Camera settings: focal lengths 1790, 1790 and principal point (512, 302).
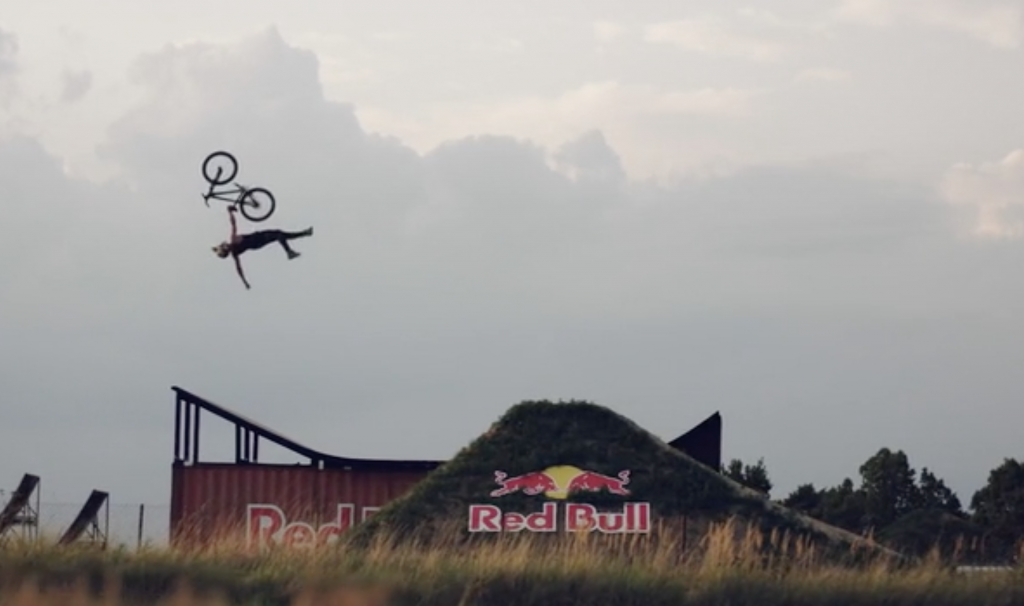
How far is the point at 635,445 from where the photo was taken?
985 inches

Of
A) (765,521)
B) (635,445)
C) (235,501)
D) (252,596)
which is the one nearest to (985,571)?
(765,521)

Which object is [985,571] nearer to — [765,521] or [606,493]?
[765,521]

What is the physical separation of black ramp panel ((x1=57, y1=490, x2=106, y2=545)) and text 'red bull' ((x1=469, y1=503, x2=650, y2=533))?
5.20 m

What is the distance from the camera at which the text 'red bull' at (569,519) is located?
24.3 m

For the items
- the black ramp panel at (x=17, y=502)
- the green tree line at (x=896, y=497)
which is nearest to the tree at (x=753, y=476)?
the green tree line at (x=896, y=497)

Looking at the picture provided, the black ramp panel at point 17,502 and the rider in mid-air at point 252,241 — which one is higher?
the rider in mid-air at point 252,241

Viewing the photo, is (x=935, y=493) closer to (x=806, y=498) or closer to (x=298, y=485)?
(x=806, y=498)

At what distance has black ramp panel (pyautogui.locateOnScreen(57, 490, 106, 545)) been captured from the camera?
62.5 ft

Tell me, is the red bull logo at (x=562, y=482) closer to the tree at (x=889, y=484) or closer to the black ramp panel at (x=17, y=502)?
the black ramp panel at (x=17, y=502)

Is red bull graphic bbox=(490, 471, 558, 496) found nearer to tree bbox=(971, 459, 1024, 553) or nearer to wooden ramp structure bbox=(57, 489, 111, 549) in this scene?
wooden ramp structure bbox=(57, 489, 111, 549)

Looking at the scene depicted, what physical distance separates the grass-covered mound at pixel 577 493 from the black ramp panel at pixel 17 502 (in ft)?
13.5

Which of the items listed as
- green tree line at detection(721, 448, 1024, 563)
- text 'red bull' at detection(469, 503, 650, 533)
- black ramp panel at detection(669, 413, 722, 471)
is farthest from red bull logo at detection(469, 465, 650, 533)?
green tree line at detection(721, 448, 1024, 563)

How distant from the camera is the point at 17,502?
2102 cm

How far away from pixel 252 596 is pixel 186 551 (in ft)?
5.47
